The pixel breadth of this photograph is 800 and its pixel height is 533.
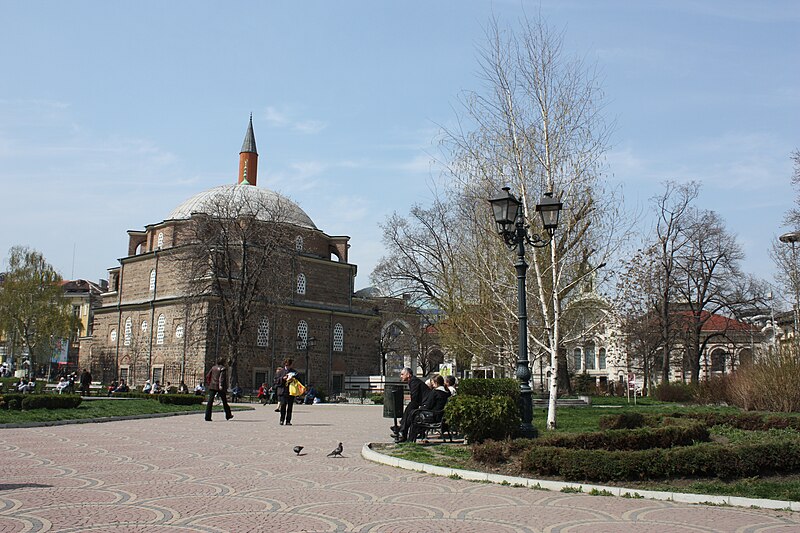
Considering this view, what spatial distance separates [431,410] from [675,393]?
2289 cm

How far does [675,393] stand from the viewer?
31391mm

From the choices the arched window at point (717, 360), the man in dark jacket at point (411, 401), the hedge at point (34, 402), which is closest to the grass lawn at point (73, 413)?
the hedge at point (34, 402)

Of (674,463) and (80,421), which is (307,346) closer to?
(80,421)

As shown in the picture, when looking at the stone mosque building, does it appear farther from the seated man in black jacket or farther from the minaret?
the seated man in black jacket

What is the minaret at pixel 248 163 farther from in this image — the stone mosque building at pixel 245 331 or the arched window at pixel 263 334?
the arched window at pixel 263 334

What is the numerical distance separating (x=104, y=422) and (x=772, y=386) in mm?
17022

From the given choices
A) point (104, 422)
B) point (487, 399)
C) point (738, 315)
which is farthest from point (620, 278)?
point (738, 315)

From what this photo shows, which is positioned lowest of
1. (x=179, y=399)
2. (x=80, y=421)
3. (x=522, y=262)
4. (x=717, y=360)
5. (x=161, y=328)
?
(x=179, y=399)

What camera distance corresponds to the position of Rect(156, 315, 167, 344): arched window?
45031 millimetres

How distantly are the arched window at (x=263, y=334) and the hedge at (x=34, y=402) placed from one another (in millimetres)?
24974

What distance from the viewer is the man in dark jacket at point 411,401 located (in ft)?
39.3

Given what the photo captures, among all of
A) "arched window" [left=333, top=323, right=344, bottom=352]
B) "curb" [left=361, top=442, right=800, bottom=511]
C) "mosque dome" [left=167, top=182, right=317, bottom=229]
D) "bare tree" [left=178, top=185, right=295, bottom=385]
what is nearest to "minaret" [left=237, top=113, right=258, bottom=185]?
"mosque dome" [left=167, top=182, right=317, bottom=229]

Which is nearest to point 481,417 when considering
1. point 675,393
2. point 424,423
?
point 424,423

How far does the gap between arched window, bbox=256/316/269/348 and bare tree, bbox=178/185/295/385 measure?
5.87 metres
